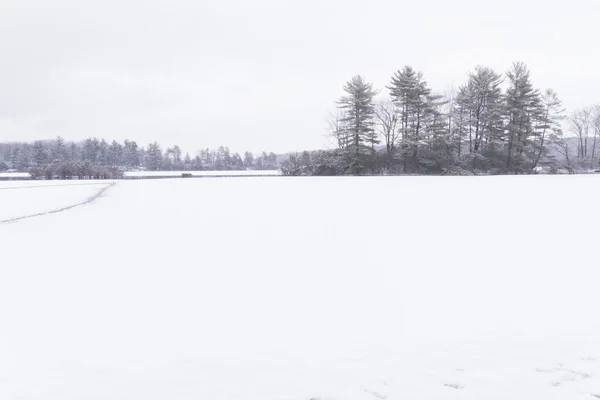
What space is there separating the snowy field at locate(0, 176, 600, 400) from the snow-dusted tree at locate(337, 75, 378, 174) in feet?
98.6

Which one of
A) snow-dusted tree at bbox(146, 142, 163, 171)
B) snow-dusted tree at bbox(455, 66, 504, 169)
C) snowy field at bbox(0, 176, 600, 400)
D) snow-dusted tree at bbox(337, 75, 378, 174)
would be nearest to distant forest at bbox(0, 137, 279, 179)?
snow-dusted tree at bbox(146, 142, 163, 171)

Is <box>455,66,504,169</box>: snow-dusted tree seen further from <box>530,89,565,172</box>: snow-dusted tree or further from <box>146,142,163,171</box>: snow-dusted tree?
<box>146,142,163,171</box>: snow-dusted tree

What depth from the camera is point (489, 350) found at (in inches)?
133

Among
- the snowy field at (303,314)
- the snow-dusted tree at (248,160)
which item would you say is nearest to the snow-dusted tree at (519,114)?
the snowy field at (303,314)

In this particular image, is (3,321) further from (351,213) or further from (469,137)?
(469,137)

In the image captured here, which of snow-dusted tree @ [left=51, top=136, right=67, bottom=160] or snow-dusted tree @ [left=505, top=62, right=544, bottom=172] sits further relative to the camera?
snow-dusted tree @ [left=51, top=136, right=67, bottom=160]

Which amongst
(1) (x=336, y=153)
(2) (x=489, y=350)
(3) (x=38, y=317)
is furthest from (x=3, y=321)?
(1) (x=336, y=153)

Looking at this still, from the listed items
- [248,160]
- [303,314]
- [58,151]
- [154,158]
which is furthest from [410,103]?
[58,151]

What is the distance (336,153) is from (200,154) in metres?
94.0

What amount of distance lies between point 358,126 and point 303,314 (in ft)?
121

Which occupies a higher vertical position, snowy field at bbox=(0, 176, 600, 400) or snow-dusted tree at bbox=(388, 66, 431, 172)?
snow-dusted tree at bbox=(388, 66, 431, 172)

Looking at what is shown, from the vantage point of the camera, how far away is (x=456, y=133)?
40531mm

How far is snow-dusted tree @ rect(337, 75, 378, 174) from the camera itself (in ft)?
126

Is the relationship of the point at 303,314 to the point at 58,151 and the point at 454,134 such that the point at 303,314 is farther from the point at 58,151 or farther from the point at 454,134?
the point at 58,151
